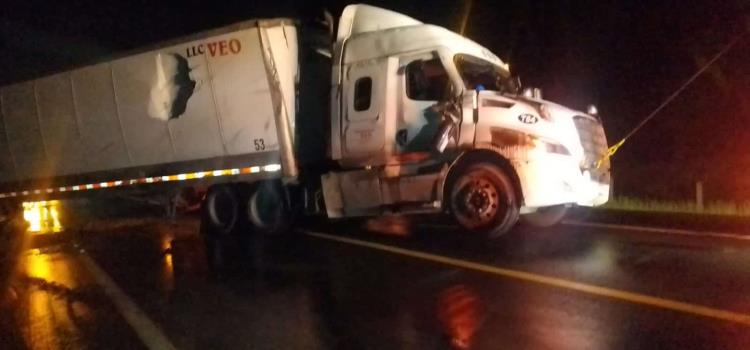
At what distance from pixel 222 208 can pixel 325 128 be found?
2725mm

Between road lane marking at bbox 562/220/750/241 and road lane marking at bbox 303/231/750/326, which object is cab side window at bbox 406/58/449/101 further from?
road lane marking at bbox 562/220/750/241

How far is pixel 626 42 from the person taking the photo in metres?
A: 22.5

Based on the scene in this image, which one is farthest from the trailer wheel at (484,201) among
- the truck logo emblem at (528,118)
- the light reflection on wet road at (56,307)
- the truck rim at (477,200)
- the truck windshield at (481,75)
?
the light reflection on wet road at (56,307)

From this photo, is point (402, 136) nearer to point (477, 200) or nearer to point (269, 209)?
point (477, 200)

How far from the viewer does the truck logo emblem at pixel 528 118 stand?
1062cm

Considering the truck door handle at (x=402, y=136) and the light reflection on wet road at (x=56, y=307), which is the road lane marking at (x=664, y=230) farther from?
the light reflection on wet road at (x=56, y=307)

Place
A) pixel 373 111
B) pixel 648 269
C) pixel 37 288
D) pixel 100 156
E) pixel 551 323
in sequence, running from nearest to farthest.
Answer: pixel 551 323 → pixel 648 269 → pixel 37 288 → pixel 373 111 → pixel 100 156

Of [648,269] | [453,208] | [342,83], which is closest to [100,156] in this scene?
[342,83]

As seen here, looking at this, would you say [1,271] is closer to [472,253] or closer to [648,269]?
[472,253]

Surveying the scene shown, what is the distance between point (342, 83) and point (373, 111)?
0.82 metres

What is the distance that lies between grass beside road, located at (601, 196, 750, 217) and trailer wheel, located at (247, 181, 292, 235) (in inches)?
238

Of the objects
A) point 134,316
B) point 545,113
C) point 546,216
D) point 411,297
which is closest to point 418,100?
point 545,113

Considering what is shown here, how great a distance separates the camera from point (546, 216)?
12406mm

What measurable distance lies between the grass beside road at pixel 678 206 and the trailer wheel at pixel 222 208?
22.6 feet
